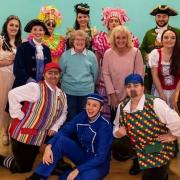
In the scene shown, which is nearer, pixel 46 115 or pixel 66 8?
pixel 46 115

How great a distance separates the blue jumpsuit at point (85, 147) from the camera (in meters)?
2.77

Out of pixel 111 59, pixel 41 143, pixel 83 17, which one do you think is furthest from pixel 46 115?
pixel 83 17

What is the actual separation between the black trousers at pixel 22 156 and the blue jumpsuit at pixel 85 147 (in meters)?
0.34

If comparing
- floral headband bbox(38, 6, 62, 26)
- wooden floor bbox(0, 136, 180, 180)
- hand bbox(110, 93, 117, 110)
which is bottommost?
wooden floor bbox(0, 136, 180, 180)

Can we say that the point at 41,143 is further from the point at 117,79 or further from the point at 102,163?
the point at 117,79

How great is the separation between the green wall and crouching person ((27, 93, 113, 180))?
1953mm

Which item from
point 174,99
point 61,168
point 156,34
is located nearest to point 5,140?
point 61,168

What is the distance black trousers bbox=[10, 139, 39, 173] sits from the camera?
308cm

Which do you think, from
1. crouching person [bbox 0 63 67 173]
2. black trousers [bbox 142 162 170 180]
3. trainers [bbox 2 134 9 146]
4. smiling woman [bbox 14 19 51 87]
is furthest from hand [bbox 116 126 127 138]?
trainers [bbox 2 134 9 146]

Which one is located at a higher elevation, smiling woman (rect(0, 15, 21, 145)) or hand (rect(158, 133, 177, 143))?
smiling woman (rect(0, 15, 21, 145))

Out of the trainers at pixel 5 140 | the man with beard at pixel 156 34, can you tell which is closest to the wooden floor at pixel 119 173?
the trainers at pixel 5 140

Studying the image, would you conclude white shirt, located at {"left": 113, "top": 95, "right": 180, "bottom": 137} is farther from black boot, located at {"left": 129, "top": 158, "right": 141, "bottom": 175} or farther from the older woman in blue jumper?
the older woman in blue jumper

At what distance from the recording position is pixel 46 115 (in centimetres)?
304

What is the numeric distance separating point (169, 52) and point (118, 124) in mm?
832
